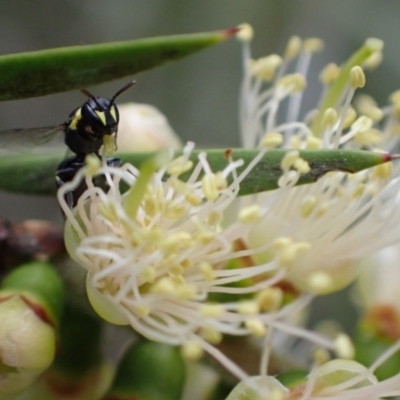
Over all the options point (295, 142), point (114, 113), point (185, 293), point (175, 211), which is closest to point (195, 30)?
point (295, 142)

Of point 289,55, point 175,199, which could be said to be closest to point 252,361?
point 175,199

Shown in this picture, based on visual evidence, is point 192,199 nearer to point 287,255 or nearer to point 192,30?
point 287,255

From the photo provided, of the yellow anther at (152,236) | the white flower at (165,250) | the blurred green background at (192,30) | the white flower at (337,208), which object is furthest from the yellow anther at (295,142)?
the blurred green background at (192,30)

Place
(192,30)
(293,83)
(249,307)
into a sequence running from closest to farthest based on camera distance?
(249,307)
(293,83)
(192,30)

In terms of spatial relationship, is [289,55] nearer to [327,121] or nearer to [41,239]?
[327,121]

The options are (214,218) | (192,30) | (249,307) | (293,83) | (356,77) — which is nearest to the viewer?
(249,307)
